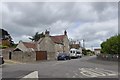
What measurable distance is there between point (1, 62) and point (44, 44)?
5351 centimetres

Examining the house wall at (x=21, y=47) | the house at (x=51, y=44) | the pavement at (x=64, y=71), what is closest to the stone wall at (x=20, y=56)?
the pavement at (x=64, y=71)

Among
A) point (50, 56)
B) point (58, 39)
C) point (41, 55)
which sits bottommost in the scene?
point (50, 56)

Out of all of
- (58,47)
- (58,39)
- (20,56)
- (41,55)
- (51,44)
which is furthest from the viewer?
(58,39)

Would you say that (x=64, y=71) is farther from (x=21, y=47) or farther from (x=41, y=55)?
(x=21, y=47)

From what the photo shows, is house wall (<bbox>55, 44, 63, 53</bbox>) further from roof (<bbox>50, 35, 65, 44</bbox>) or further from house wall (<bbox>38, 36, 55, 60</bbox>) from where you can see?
house wall (<bbox>38, 36, 55, 60</bbox>)

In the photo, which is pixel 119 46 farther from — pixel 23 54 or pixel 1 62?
pixel 1 62

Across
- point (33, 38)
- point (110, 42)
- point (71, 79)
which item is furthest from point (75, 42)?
point (71, 79)

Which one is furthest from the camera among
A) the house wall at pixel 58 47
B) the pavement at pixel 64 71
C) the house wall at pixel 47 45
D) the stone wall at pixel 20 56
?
the house wall at pixel 58 47

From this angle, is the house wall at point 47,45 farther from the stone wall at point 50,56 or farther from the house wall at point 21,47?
the stone wall at point 50,56

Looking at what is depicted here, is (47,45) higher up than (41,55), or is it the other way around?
→ (47,45)

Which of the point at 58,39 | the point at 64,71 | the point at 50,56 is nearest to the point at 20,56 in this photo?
the point at 50,56

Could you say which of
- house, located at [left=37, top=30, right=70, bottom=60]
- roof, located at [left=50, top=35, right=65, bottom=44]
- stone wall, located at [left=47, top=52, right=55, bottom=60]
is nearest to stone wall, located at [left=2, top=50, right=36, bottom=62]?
stone wall, located at [left=47, top=52, right=55, bottom=60]

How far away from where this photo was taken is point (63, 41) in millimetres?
88625

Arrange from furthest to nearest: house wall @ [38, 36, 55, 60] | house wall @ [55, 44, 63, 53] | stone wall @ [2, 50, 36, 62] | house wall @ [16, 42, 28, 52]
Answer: house wall @ [55, 44, 63, 53]
house wall @ [38, 36, 55, 60]
house wall @ [16, 42, 28, 52]
stone wall @ [2, 50, 36, 62]
